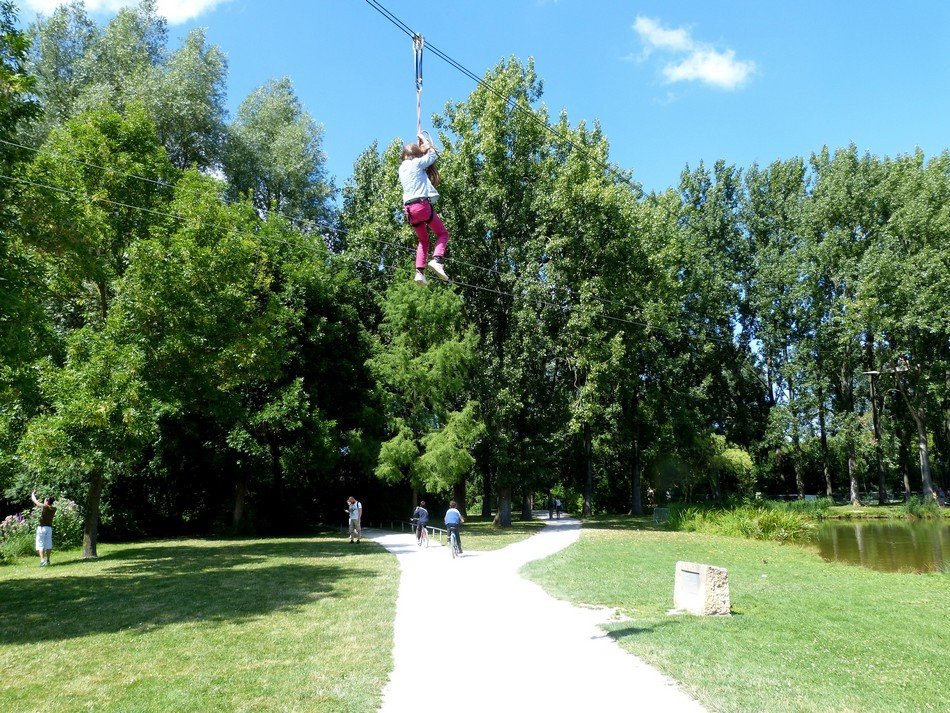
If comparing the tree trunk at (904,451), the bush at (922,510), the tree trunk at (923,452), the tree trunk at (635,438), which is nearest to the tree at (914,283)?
the tree trunk at (923,452)

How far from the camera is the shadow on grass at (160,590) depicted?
10492mm

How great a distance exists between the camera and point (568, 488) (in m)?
60.7

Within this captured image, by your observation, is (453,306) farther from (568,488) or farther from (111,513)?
(568,488)

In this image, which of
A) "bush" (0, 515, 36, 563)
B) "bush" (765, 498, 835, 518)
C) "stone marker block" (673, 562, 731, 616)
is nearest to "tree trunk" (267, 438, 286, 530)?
"bush" (0, 515, 36, 563)

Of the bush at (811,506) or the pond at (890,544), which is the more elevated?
the bush at (811,506)

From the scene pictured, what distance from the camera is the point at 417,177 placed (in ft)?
27.2

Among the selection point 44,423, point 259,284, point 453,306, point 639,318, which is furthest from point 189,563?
point 639,318

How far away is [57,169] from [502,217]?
19331 mm

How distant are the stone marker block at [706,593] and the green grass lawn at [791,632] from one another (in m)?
0.31

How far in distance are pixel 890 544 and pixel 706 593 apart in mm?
19933

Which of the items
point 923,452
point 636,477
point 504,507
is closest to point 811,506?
point 923,452

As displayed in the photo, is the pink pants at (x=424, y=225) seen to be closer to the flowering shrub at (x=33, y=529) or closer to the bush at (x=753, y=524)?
the flowering shrub at (x=33, y=529)

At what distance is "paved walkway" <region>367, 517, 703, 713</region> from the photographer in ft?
20.9

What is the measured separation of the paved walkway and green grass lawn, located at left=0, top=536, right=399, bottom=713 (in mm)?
459
